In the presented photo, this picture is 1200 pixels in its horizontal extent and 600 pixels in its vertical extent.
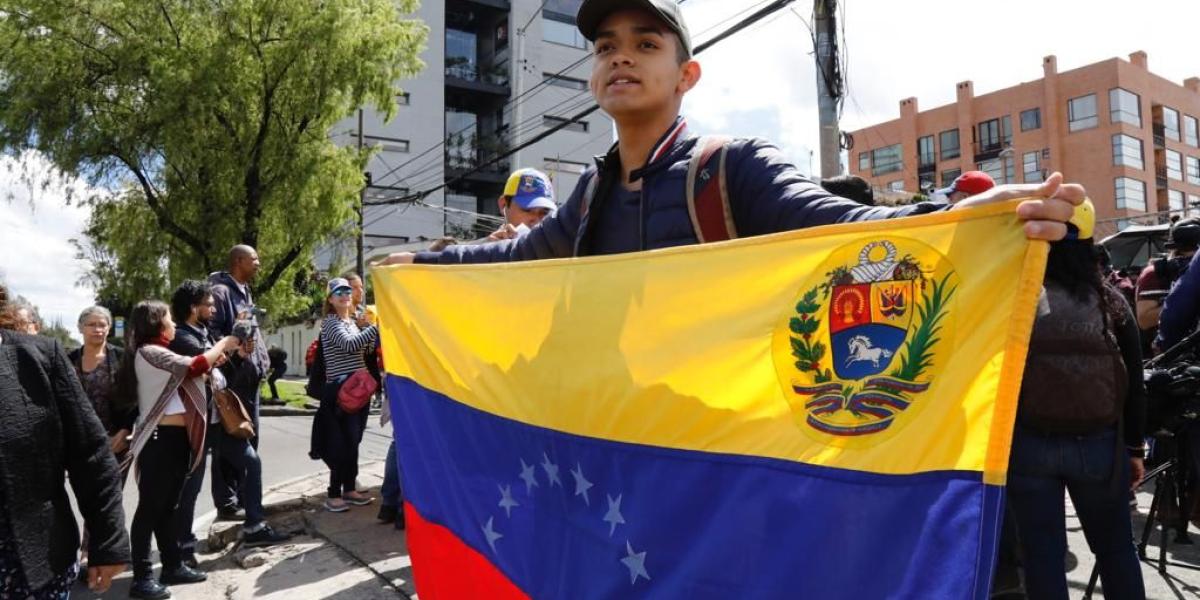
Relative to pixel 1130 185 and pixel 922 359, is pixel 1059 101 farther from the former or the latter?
pixel 922 359

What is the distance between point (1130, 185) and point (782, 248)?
51.4 metres

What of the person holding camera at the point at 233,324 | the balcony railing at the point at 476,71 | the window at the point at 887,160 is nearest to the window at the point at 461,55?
the balcony railing at the point at 476,71

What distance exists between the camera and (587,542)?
6.23ft

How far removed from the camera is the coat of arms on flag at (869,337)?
1319 mm

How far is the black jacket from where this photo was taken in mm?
2197

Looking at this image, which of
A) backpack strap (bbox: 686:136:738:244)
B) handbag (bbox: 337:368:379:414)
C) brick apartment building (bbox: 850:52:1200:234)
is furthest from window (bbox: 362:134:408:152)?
backpack strap (bbox: 686:136:738:244)

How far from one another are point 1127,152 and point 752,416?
5106 centimetres

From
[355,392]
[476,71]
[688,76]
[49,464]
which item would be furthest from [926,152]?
[49,464]

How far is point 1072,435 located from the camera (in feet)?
8.70

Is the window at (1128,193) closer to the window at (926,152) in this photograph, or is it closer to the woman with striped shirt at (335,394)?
the window at (926,152)

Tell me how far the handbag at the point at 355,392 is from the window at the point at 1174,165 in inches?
2200

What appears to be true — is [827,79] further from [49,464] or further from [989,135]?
[989,135]

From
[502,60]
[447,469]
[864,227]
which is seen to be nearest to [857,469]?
[864,227]

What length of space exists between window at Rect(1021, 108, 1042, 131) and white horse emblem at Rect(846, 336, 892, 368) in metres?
50.4
